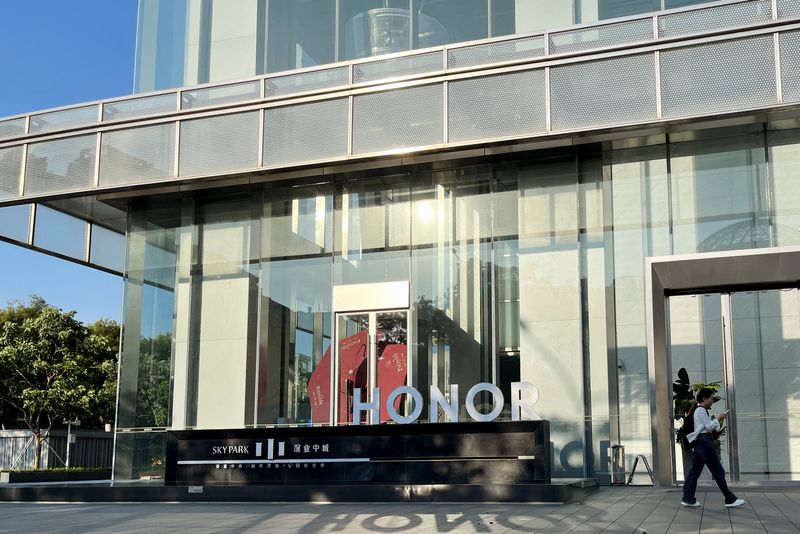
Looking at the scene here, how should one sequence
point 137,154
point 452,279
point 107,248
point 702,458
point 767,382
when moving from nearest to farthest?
point 702,458 → point 767,382 → point 452,279 → point 137,154 → point 107,248

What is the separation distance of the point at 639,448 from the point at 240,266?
33.5ft

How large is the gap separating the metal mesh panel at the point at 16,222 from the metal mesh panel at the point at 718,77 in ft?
54.0

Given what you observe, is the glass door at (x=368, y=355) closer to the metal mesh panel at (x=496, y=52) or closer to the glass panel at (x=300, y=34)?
the metal mesh panel at (x=496, y=52)

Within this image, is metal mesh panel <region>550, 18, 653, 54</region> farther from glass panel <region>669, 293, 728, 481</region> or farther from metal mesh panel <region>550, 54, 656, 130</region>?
glass panel <region>669, 293, 728, 481</region>

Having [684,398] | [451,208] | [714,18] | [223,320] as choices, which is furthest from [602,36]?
[223,320]

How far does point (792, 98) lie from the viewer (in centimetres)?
1689

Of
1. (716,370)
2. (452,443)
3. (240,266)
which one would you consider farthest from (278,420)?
(716,370)

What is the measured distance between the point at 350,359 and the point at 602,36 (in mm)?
8801

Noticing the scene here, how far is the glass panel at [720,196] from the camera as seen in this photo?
59.1ft

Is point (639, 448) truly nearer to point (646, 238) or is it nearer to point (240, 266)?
point (646, 238)

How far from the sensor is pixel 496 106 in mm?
18953

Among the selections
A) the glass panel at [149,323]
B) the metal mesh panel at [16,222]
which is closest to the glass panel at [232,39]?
the glass panel at [149,323]

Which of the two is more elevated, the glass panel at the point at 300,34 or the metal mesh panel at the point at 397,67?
the glass panel at the point at 300,34

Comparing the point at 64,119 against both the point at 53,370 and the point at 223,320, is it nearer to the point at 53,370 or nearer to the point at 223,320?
the point at 223,320
